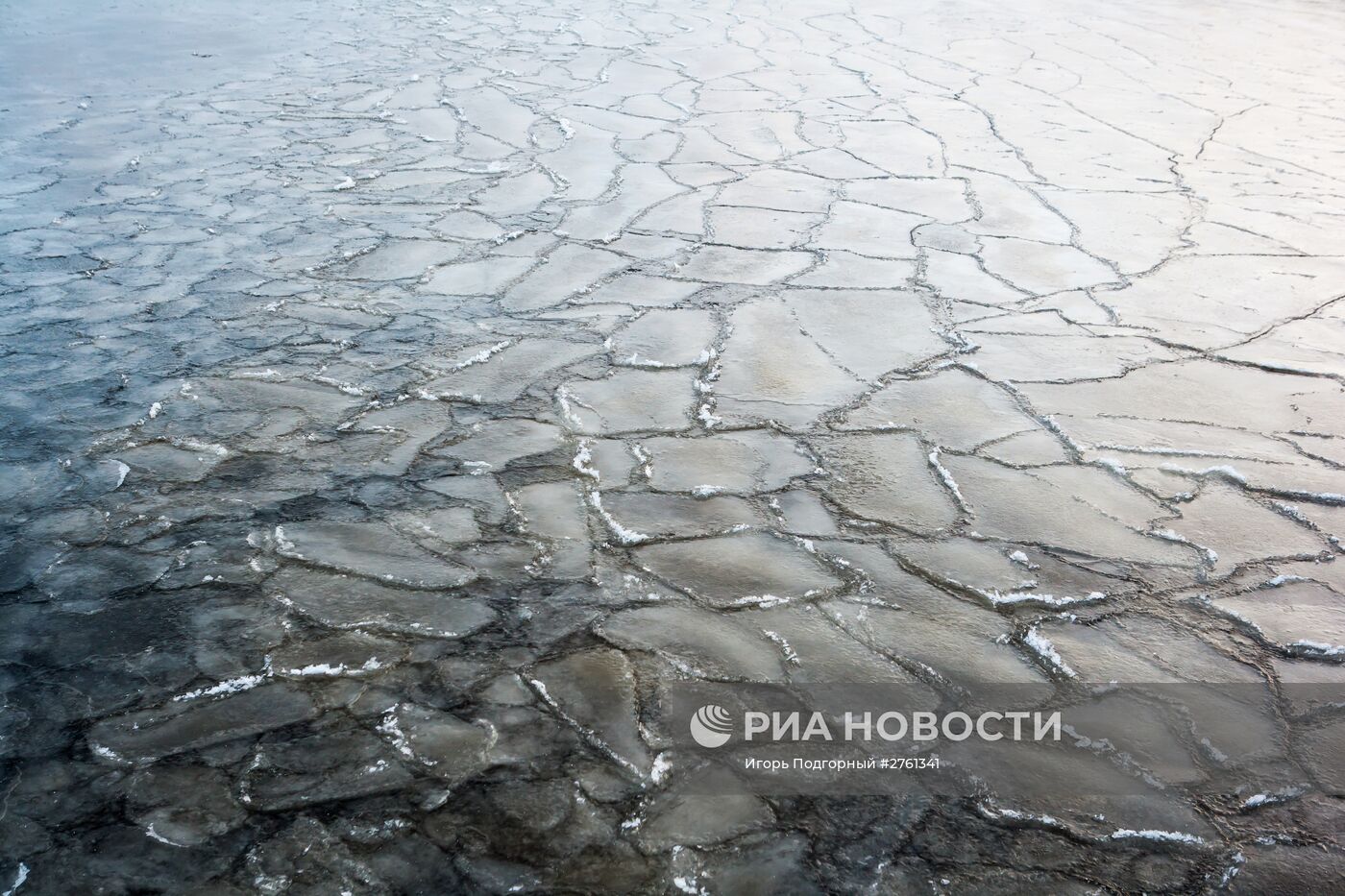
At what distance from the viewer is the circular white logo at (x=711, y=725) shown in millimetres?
1627

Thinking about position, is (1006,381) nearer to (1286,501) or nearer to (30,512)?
(1286,501)

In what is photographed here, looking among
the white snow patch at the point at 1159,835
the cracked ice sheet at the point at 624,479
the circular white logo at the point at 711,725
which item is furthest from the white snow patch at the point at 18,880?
the white snow patch at the point at 1159,835

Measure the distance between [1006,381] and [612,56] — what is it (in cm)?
480

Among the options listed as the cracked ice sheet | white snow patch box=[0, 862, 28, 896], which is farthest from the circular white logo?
white snow patch box=[0, 862, 28, 896]

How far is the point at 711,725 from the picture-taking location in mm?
1653

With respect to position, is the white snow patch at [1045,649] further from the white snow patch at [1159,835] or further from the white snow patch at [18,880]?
the white snow patch at [18,880]

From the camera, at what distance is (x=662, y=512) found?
220 cm

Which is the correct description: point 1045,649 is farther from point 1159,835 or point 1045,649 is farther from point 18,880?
point 18,880

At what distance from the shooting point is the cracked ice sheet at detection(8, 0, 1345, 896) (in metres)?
1.49

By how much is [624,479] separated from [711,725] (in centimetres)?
79

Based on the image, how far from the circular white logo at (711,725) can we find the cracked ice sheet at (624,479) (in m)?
0.09

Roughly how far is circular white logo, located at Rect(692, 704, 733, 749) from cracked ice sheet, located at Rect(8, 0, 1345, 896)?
9cm

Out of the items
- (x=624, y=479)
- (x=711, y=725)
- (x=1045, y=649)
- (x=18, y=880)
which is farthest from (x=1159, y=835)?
(x=18, y=880)

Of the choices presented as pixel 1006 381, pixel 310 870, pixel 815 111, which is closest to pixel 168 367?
pixel 310 870
